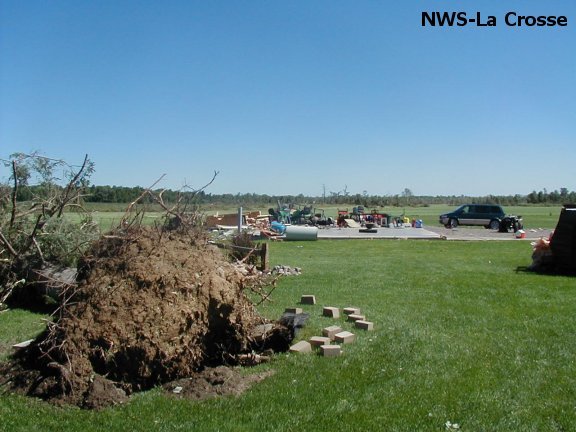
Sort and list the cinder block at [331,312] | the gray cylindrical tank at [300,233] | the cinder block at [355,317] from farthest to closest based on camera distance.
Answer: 1. the gray cylindrical tank at [300,233]
2. the cinder block at [331,312]
3. the cinder block at [355,317]

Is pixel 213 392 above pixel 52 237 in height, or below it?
below

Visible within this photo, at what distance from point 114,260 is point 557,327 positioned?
20.7 feet

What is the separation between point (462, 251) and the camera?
2091 centimetres

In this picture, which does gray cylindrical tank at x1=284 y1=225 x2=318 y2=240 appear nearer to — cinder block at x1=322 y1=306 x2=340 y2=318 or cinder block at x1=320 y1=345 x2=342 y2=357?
cinder block at x1=322 y1=306 x2=340 y2=318

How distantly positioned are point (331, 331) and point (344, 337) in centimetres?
27

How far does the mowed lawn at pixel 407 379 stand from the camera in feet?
15.5

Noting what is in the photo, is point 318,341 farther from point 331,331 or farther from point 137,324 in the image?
point 137,324

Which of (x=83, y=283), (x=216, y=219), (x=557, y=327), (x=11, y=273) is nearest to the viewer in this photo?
(x=83, y=283)

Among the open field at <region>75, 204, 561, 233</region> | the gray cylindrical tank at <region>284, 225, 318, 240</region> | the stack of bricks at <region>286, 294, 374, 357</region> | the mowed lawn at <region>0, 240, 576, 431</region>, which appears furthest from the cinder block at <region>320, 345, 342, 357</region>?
the gray cylindrical tank at <region>284, 225, 318, 240</region>

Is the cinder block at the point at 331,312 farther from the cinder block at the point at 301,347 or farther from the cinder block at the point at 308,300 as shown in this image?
the cinder block at the point at 301,347

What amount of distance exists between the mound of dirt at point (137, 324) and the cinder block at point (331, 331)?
1.19 metres

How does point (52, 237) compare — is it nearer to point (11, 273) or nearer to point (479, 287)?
point (11, 273)

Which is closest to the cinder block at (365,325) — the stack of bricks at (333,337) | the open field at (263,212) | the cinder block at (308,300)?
the stack of bricks at (333,337)

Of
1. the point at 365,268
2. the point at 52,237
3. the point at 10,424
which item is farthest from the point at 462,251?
the point at 10,424
